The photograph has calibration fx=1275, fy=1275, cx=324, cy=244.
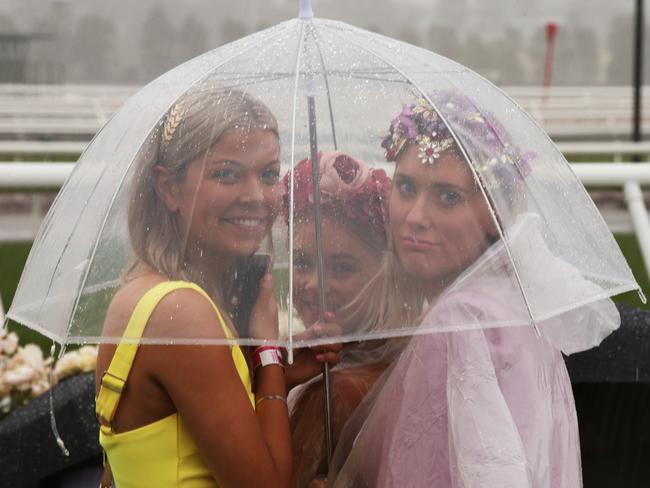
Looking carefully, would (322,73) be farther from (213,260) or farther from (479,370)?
(479,370)

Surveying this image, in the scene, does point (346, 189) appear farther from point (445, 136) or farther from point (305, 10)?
point (305, 10)

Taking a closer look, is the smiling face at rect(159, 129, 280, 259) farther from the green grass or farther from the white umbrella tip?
the green grass

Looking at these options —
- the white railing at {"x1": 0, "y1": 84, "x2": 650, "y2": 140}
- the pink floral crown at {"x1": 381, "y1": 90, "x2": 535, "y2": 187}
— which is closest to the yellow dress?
the pink floral crown at {"x1": 381, "y1": 90, "x2": 535, "y2": 187}

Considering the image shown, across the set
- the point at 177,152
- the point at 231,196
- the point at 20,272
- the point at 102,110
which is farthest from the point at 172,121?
the point at 102,110

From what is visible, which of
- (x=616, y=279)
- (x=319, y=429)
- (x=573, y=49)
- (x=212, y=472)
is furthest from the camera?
(x=573, y=49)

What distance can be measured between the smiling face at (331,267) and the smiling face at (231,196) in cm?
7

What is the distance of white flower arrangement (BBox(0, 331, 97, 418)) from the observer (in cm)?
421

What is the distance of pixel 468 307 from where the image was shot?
226 centimetres

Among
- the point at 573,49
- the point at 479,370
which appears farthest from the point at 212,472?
the point at 573,49

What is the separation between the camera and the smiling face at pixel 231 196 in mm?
2203

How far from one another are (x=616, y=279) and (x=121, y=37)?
11.7 metres

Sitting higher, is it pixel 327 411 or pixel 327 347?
pixel 327 347

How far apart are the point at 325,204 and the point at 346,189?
2.0 inches

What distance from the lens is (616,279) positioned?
239 centimetres
